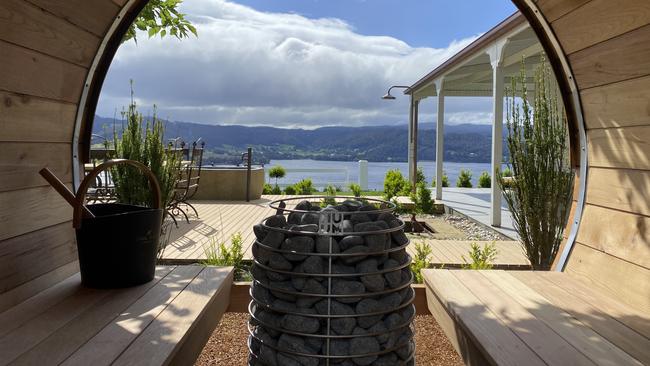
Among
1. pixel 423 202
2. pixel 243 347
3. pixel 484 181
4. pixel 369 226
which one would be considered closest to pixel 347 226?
pixel 369 226

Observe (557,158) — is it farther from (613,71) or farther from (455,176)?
(455,176)

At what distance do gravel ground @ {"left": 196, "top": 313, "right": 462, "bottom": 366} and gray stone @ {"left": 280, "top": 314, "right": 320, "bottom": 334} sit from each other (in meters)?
1.31

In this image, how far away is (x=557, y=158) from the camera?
3.37 m

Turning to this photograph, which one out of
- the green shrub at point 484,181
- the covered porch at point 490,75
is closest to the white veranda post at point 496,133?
the covered porch at point 490,75

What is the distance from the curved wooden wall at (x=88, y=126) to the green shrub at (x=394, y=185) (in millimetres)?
7864

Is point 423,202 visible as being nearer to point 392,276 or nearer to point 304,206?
point 304,206

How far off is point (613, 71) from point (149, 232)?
2.00m

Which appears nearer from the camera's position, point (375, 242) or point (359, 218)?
point (375, 242)

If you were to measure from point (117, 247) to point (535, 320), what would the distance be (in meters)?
1.57

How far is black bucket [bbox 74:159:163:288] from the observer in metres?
1.75

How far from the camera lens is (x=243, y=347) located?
278cm

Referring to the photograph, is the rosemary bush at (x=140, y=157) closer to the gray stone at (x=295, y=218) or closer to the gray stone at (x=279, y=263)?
the gray stone at (x=295, y=218)

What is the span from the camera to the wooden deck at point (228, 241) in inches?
161

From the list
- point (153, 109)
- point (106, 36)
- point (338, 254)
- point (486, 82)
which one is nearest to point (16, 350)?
point (338, 254)
